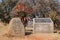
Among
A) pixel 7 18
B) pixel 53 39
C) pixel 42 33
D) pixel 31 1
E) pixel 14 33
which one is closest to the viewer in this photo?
pixel 53 39

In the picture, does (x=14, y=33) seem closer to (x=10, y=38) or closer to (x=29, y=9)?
(x=10, y=38)

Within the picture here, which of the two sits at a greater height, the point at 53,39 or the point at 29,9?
the point at 29,9

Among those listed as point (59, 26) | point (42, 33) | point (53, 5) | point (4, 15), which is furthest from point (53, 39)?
point (4, 15)

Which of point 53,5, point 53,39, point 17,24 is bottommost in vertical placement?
point 53,39

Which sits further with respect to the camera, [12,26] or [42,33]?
[42,33]

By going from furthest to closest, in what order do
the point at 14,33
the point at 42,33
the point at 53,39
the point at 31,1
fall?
the point at 31,1, the point at 42,33, the point at 14,33, the point at 53,39

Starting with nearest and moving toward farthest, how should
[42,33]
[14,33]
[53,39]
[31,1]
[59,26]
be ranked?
[53,39], [14,33], [42,33], [59,26], [31,1]

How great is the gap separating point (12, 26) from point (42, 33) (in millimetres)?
2937

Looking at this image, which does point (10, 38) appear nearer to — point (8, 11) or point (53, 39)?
point (53, 39)

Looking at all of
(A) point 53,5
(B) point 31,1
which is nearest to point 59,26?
(A) point 53,5

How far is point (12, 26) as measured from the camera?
15.6 meters

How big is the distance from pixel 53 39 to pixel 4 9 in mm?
13288

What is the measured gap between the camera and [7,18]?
83.0 ft

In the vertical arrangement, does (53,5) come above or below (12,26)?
above
